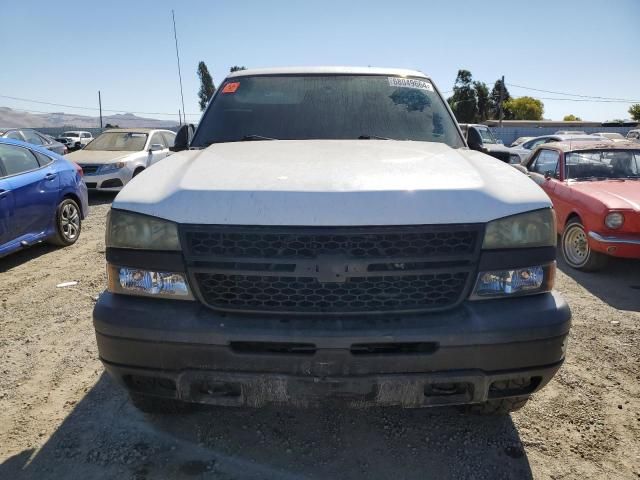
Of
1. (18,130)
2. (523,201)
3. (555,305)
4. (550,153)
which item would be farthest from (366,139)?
(18,130)

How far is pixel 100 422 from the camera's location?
2713 mm

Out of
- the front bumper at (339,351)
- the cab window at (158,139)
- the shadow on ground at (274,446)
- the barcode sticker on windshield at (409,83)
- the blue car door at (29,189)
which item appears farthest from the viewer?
the cab window at (158,139)

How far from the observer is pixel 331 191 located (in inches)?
80.3

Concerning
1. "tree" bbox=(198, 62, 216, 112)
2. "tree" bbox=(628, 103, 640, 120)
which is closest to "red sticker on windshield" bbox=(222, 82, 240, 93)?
"tree" bbox=(198, 62, 216, 112)

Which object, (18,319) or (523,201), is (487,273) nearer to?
(523,201)

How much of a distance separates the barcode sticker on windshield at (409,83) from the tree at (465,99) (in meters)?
59.0

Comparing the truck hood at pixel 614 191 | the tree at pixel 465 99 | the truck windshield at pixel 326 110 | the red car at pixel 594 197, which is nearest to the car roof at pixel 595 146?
the red car at pixel 594 197

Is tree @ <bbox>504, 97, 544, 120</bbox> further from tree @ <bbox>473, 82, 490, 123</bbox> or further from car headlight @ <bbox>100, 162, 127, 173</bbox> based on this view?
car headlight @ <bbox>100, 162, 127, 173</bbox>

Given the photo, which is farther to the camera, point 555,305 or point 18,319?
point 18,319

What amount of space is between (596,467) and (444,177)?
1.65 m

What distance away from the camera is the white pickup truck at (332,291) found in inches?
77.4

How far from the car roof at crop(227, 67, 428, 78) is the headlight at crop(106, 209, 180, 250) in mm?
1989

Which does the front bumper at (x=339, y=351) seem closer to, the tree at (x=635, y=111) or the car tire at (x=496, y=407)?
the car tire at (x=496, y=407)

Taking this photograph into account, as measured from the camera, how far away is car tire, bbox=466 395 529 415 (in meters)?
2.54
